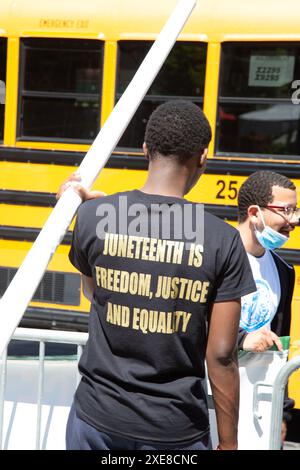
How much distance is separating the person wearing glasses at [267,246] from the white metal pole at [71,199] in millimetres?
976

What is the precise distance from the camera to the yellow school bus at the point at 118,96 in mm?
5383

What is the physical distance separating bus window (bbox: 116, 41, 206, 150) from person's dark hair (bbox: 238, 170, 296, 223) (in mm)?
2519

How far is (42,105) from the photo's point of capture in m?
5.83

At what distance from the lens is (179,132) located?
6.54ft

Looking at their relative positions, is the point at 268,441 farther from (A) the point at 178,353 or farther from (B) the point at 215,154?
(B) the point at 215,154

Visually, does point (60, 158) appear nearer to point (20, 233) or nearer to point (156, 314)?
point (20, 233)

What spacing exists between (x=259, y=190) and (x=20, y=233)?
3149 millimetres

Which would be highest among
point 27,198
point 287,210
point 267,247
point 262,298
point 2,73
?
point 2,73

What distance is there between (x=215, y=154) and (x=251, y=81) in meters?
0.53

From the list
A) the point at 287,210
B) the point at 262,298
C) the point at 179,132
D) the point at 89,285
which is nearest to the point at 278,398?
the point at 262,298

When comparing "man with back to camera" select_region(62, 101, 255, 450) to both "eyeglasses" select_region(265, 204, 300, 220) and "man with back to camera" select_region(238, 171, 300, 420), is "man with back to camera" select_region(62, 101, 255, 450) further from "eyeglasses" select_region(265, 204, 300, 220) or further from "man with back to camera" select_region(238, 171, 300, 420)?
"eyeglasses" select_region(265, 204, 300, 220)

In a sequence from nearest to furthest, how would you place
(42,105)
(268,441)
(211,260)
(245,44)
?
(211,260), (268,441), (245,44), (42,105)

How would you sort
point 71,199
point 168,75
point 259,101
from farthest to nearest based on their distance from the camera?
point 168,75
point 259,101
point 71,199

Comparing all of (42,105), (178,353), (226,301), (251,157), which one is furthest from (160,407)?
(42,105)
